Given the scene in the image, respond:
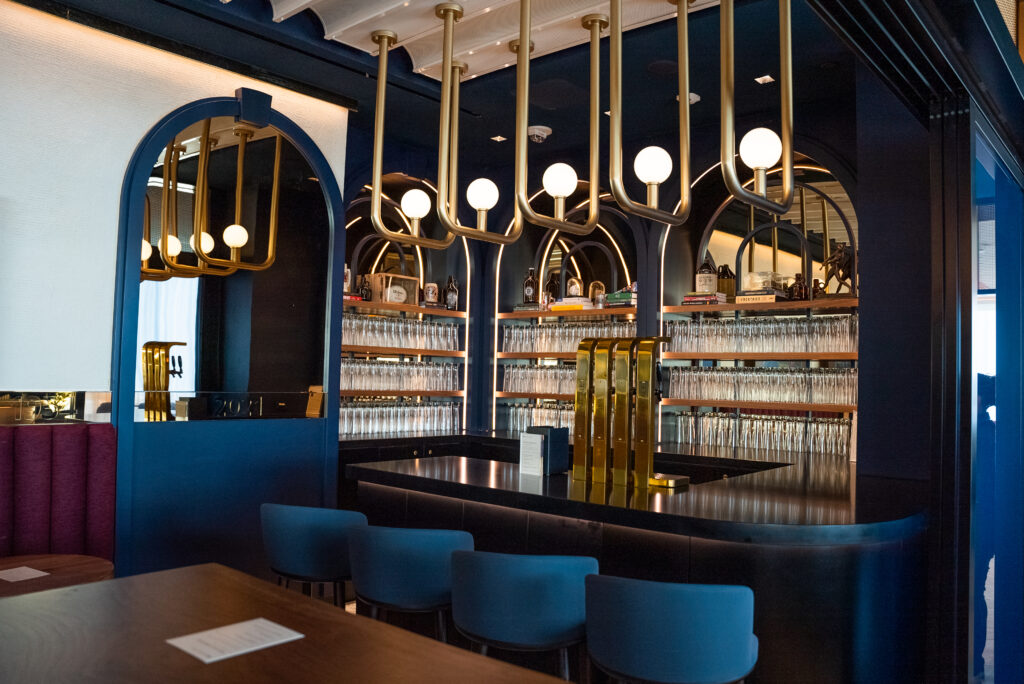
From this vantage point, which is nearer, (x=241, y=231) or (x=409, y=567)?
(x=409, y=567)

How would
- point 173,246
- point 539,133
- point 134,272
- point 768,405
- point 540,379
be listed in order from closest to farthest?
point 134,272
point 173,246
point 768,405
point 539,133
point 540,379

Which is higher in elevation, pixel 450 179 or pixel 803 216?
pixel 803 216

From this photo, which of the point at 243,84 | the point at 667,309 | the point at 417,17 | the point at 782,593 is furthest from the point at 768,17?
the point at 243,84

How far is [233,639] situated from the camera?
70.5 inches

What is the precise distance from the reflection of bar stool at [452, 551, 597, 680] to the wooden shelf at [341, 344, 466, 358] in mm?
3262

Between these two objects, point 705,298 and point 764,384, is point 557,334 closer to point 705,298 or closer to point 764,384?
point 705,298

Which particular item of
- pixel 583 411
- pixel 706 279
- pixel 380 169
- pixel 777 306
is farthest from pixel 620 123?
pixel 706 279

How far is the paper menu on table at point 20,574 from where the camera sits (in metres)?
3.01

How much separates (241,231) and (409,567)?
112 inches

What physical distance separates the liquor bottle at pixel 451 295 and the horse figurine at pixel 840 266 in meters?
2.88

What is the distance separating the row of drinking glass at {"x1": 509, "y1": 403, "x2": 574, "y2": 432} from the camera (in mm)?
5945

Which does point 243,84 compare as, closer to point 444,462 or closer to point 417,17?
point 417,17

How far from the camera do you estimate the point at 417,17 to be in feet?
12.5

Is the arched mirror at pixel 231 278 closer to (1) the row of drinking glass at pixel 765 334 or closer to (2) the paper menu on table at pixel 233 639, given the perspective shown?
(1) the row of drinking glass at pixel 765 334
